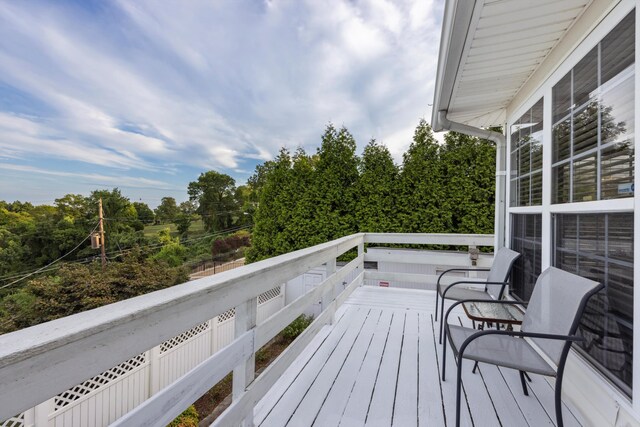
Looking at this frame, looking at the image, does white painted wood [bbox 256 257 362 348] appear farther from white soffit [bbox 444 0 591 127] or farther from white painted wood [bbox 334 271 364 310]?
white soffit [bbox 444 0 591 127]

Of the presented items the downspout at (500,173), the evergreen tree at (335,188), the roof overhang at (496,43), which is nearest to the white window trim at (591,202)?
the roof overhang at (496,43)

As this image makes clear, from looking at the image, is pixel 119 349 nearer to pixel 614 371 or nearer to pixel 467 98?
pixel 614 371

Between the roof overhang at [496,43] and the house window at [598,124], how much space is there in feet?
0.84

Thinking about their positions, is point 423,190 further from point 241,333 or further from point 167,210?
point 167,210

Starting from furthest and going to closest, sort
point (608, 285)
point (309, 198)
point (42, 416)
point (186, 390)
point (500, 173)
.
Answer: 1. point (309, 198)
2. point (42, 416)
3. point (500, 173)
4. point (608, 285)
5. point (186, 390)

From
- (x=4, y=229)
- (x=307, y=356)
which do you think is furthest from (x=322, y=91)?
(x=4, y=229)

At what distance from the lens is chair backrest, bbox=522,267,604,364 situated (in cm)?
132

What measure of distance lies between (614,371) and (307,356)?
1.68 meters

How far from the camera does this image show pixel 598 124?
1494mm

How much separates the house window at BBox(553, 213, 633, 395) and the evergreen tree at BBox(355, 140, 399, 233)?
16.3 feet

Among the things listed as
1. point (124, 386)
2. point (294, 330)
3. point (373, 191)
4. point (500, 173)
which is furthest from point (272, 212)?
point (500, 173)

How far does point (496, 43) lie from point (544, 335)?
66.6 inches

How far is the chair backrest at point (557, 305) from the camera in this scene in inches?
52.1

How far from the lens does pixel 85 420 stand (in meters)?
3.96
